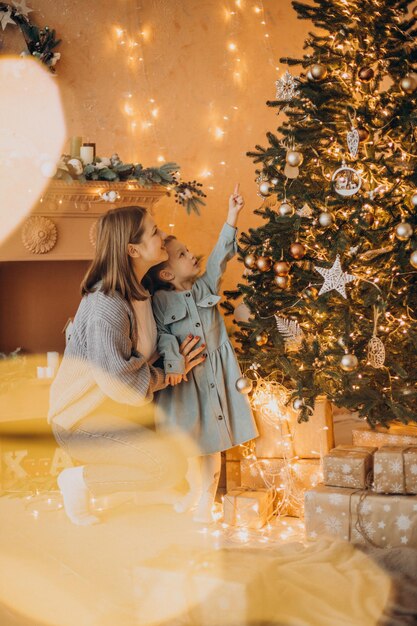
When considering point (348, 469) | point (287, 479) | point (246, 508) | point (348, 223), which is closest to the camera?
point (348, 469)

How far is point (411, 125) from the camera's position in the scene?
8.04 feet

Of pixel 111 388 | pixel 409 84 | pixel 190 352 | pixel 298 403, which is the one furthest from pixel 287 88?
pixel 111 388

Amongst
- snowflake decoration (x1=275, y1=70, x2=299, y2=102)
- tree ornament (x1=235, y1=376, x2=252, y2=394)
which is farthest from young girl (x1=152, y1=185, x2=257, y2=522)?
snowflake decoration (x1=275, y1=70, x2=299, y2=102)

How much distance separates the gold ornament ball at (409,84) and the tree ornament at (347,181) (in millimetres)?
341

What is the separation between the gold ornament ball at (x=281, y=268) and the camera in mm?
2609

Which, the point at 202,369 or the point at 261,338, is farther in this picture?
the point at 202,369

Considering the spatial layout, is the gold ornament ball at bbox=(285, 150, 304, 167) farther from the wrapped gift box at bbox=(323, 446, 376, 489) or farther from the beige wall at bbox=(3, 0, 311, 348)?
the beige wall at bbox=(3, 0, 311, 348)

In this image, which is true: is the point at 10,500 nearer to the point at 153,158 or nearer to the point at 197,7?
the point at 153,158

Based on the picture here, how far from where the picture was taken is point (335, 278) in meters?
2.50

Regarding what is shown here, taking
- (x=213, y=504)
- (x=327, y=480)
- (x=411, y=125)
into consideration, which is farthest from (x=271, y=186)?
(x=213, y=504)

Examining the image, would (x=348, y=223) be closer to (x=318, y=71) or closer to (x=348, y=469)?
(x=318, y=71)

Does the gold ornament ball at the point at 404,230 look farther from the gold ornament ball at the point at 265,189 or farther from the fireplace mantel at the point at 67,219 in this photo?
the fireplace mantel at the point at 67,219

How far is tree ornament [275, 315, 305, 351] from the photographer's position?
8.68 ft

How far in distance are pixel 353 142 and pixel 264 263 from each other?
0.57 m
